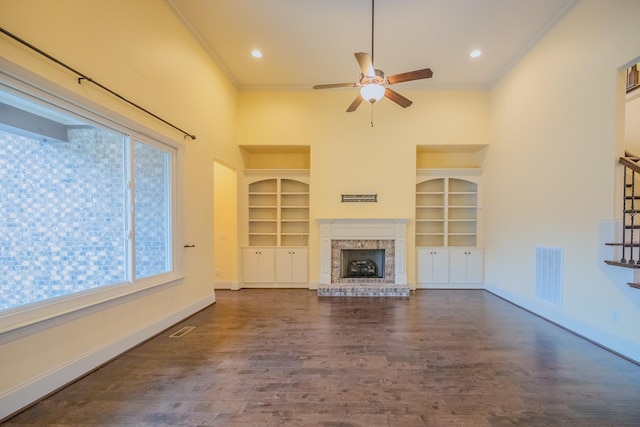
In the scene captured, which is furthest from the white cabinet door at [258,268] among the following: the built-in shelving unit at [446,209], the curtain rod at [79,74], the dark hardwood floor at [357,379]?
the built-in shelving unit at [446,209]

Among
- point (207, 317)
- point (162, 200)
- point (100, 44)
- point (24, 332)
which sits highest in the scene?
point (100, 44)

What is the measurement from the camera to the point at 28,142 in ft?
6.59

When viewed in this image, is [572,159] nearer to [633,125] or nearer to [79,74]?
[633,125]

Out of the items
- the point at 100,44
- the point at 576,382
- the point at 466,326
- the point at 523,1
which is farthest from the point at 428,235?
the point at 100,44

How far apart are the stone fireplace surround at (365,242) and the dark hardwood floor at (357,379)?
1497 millimetres

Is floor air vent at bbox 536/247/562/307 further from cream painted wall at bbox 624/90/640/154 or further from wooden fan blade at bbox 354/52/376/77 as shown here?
wooden fan blade at bbox 354/52/376/77

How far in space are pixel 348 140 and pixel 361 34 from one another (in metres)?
1.90

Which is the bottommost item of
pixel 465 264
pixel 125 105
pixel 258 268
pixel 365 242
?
pixel 258 268

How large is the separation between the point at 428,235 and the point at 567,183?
2602 mm

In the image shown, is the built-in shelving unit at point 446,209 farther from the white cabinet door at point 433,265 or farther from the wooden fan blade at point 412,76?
the wooden fan blade at point 412,76

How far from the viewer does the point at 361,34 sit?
3680 millimetres

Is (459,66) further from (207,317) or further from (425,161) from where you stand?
(207,317)

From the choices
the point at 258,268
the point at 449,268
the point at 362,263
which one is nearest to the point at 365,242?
the point at 362,263

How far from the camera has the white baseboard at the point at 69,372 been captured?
1.78m
